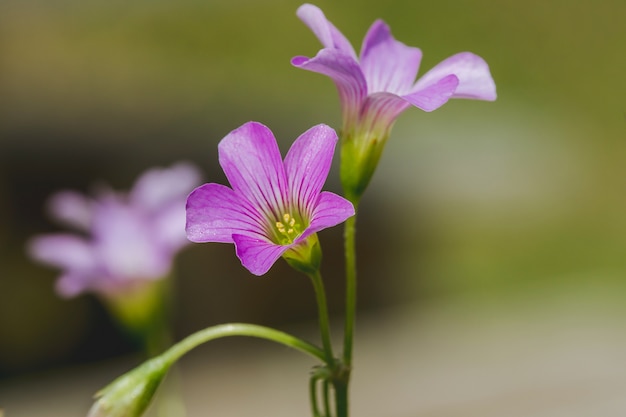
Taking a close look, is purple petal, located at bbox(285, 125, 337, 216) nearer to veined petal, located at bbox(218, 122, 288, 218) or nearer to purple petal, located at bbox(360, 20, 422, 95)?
veined petal, located at bbox(218, 122, 288, 218)

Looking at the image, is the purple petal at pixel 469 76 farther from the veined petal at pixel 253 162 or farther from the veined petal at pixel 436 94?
the veined petal at pixel 253 162

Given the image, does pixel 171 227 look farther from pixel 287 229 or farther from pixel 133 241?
pixel 287 229

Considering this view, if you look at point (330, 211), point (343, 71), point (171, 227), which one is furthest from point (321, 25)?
point (171, 227)

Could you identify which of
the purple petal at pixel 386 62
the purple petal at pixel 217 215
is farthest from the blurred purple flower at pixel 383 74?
the purple petal at pixel 217 215

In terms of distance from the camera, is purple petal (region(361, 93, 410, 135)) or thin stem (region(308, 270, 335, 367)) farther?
purple petal (region(361, 93, 410, 135))

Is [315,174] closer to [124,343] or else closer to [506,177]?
[124,343]

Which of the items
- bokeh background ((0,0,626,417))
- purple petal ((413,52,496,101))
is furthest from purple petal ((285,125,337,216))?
bokeh background ((0,0,626,417))
